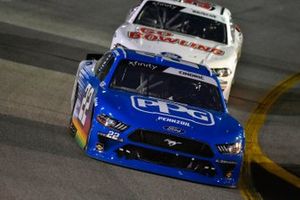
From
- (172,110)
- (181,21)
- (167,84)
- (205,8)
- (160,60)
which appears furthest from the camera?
(205,8)

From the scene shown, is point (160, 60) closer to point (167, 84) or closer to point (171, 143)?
point (167, 84)

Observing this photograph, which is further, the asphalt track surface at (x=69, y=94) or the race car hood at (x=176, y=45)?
the race car hood at (x=176, y=45)

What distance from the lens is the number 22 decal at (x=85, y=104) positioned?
11070mm

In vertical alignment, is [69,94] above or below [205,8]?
below

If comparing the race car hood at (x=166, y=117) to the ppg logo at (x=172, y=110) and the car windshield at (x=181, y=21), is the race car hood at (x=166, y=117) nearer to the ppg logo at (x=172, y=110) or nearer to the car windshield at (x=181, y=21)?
the ppg logo at (x=172, y=110)

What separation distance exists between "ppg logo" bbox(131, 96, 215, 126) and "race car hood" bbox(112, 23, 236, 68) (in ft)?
12.8

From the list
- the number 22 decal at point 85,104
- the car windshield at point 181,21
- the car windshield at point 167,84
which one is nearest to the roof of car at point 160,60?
the car windshield at point 167,84

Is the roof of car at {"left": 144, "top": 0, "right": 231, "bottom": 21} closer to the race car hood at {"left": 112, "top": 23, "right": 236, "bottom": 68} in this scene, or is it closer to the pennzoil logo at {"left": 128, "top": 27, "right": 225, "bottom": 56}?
the race car hood at {"left": 112, "top": 23, "right": 236, "bottom": 68}

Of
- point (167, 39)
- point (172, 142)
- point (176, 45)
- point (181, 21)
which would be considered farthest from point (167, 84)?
point (181, 21)

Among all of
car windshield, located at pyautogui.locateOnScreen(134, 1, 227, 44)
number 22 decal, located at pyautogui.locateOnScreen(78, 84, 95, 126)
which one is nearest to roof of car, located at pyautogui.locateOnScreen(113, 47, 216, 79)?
number 22 decal, located at pyautogui.locateOnScreen(78, 84, 95, 126)

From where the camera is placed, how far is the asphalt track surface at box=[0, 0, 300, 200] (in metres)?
9.77

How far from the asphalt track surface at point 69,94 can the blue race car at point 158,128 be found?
0.20 metres

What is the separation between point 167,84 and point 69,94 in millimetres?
3546

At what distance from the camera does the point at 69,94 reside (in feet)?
48.8
